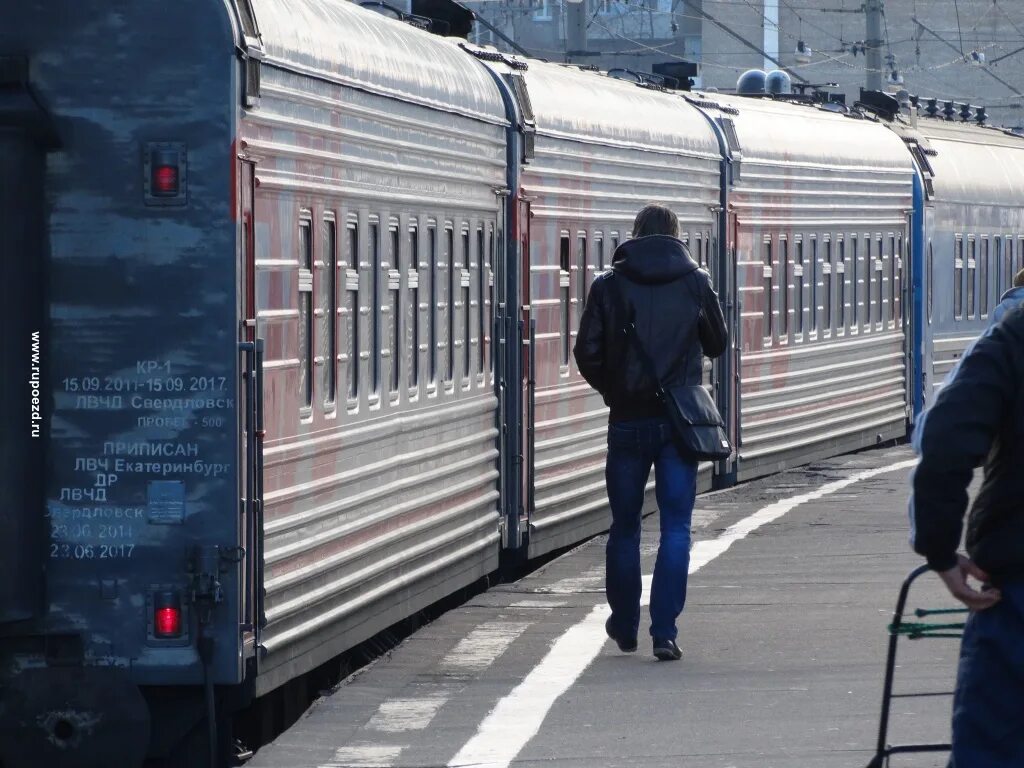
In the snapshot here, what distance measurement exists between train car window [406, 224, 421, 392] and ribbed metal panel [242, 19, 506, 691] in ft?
0.05

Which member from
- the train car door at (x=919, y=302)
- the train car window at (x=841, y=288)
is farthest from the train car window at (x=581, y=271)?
the train car door at (x=919, y=302)

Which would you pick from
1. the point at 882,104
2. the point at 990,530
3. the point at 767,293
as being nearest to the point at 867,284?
the point at 767,293

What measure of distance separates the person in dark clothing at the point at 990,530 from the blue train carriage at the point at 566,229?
8.20 m

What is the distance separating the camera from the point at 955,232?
28.8 meters

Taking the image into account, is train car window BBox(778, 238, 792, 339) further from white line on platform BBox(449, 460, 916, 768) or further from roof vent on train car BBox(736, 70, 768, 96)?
white line on platform BBox(449, 460, 916, 768)

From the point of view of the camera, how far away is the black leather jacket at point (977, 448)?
5.34m

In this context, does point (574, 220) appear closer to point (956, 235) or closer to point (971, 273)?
point (956, 235)

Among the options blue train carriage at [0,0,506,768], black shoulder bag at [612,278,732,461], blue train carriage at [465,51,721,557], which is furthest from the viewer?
blue train carriage at [465,51,721,557]

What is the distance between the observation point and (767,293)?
21297 mm

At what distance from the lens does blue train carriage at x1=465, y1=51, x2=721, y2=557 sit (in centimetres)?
1400

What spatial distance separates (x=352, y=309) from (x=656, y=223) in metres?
1.30

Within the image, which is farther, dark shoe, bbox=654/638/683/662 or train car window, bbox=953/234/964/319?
train car window, bbox=953/234/964/319

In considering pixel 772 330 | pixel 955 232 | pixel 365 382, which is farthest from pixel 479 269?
pixel 955 232

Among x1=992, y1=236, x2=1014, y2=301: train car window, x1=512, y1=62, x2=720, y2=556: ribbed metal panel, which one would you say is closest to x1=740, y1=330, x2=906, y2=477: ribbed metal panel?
x1=512, y1=62, x2=720, y2=556: ribbed metal panel
